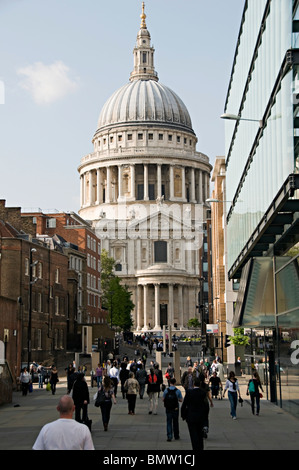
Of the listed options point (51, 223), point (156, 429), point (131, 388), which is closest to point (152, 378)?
point (131, 388)

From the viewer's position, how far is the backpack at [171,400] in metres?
19.6

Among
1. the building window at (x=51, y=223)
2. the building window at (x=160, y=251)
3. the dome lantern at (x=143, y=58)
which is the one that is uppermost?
the dome lantern at (x=143, y=58)

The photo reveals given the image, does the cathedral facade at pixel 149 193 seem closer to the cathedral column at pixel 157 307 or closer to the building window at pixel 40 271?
the cathedral column at pixel 157 307

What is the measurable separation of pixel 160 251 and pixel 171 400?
4978 inches

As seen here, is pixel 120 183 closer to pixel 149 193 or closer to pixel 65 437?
pixel 149 193

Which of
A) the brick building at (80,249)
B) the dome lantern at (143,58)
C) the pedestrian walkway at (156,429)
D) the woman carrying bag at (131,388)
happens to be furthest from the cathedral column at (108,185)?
the woman carrying bag at (131,388)

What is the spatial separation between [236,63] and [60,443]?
34916 millimetres

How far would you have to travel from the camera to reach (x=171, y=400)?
1970cm

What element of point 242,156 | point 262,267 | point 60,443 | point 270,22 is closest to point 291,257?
point 262,267

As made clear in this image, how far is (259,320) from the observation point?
1213 inches

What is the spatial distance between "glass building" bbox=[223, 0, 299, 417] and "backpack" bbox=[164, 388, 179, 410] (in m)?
5.91

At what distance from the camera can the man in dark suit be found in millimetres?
15328

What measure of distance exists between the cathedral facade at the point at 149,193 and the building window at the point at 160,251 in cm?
19

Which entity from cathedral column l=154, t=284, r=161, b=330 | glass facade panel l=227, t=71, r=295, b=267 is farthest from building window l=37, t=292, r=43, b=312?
cathedral column l=154, t=284, r=161, b=330
